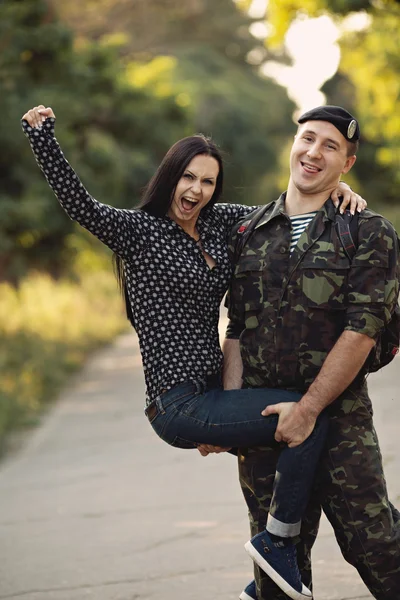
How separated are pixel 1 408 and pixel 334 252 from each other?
7891 millimetres

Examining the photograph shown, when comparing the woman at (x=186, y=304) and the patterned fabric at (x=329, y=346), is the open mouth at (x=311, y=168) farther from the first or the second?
the woman at (x=186, y=304)

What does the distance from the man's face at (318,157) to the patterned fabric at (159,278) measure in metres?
0.45

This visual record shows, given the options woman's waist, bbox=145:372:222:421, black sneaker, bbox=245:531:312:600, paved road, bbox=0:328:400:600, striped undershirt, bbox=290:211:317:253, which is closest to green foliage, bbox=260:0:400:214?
paved road, bbox=0:328:400:600

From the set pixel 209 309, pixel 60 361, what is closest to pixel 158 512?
pixel 209 309

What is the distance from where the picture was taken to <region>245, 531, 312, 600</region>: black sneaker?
4043 millimetres

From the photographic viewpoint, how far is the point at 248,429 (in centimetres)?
411

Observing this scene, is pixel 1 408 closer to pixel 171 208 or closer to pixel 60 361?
pixel 60 361

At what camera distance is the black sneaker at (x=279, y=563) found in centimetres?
404

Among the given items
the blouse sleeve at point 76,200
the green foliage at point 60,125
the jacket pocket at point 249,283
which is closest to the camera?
the blouse sleeve at point 76,200

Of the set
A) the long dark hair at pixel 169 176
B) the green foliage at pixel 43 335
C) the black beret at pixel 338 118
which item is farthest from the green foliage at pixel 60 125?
the black beret at pixel 338 118

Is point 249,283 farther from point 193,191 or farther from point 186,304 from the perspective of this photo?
point 193,191

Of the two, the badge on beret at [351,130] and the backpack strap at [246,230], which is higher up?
the badge on beret at [351,130]

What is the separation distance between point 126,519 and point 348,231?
154 inches

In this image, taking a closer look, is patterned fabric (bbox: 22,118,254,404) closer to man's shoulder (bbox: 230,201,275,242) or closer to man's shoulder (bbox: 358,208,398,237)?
man's shoulder (bbox: 230,201,275,242)
